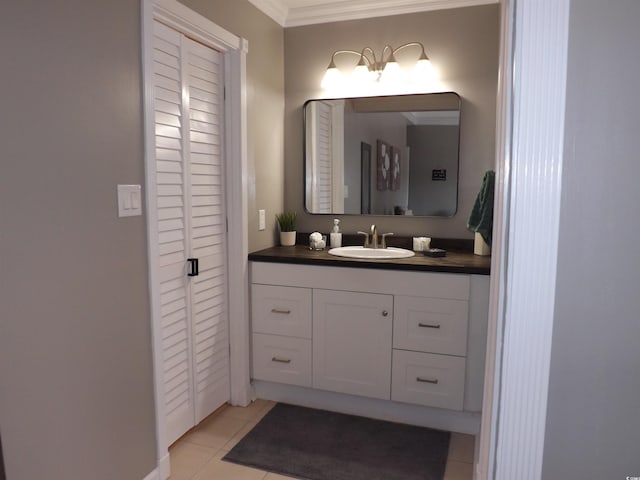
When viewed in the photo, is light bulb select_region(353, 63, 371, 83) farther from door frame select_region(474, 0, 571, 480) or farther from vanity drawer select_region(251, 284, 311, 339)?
door frame select_region(474, 0, 571, 480)

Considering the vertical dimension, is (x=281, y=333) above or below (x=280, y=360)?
above

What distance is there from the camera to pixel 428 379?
2424 mm

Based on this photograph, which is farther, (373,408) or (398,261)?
(373,408)

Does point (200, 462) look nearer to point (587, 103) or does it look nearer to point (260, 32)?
point (587, 103)

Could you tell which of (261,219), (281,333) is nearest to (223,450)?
(281,333)

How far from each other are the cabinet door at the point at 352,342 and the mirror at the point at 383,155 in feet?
2.35

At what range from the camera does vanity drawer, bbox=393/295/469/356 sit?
2.34 metres

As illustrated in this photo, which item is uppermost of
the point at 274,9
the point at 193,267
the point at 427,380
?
Answer: the point at 274,9

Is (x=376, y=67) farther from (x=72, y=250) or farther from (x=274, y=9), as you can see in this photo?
(x=72, y=250)

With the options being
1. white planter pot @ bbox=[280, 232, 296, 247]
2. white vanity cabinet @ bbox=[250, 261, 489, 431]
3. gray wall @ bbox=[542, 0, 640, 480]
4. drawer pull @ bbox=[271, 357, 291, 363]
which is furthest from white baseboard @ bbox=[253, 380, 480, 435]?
gray wall @ bbox=[542, 0, 640, 480]

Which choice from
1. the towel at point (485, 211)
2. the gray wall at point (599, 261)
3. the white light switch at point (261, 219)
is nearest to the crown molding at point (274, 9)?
the white light switch at point (261, 219)

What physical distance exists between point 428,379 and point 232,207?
1375 millimetres

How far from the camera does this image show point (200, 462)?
2.17 metres

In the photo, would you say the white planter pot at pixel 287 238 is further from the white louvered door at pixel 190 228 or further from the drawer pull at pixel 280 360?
the drawer pull at pixel 280 360
